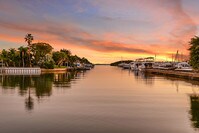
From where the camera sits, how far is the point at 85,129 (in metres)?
22.5

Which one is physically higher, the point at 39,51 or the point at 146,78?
the point at 39,51

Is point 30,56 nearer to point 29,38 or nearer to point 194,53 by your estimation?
point 29,38

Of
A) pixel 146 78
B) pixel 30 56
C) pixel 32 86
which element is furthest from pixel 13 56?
pixel 32 86

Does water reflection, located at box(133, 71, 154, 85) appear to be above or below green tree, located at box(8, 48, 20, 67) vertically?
below

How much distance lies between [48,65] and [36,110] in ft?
396

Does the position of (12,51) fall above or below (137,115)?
above

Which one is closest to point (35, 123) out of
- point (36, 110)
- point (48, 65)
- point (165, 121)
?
point (36, 110)

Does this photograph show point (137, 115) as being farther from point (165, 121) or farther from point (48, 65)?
point (48, 65)

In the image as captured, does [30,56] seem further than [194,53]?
Yes

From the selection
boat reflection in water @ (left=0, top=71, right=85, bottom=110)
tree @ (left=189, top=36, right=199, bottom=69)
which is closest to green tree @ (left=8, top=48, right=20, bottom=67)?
boat reflection in water @ (left=0, top=71, right=85, bottom=110)

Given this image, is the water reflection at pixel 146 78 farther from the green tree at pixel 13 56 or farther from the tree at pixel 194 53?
the green tree at pixel 13 56

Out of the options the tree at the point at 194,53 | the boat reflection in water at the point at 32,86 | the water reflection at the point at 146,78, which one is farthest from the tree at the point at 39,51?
the tree at the point at 194,53

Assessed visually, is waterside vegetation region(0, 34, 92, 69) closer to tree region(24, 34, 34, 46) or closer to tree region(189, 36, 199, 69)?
tree region(24, 34, 34, 46)

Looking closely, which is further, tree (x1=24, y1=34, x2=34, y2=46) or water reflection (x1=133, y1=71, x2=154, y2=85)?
tree (x1=24, y1=34, x2=34, y2=46)
